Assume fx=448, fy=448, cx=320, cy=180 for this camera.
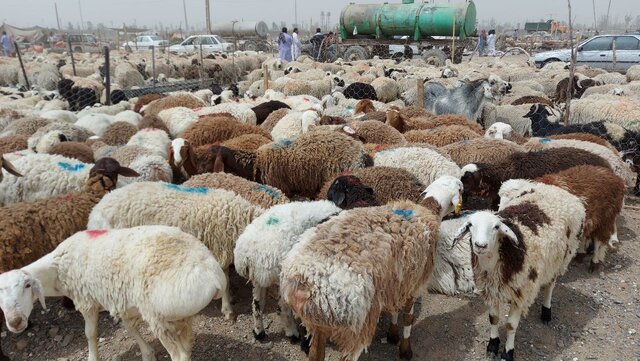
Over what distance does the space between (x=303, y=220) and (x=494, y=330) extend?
6.22 ft

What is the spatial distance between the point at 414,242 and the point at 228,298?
1914 mm

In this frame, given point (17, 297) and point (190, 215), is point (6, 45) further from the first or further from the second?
point (17, 297)

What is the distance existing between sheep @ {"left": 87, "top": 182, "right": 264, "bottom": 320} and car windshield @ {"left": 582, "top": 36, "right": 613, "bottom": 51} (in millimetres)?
20869

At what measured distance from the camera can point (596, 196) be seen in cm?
482

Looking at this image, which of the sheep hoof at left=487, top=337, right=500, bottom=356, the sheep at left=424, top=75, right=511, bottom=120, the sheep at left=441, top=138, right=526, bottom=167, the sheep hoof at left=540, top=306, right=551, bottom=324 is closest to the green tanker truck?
the sheep at left=424, top=75, right=511, bottom=120

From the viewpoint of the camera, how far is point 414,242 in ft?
11.6

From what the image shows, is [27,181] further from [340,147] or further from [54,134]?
[340,147]

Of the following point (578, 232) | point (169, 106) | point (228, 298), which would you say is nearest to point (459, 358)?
point (578, 232)

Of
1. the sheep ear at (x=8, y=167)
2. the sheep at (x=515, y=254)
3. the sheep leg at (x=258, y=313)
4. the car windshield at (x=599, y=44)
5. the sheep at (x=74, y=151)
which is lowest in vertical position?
the sheep leg at (x=258, y=313)

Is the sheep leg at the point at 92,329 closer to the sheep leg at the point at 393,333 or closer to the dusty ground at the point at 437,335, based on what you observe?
the dusty ground at the point at 437,335

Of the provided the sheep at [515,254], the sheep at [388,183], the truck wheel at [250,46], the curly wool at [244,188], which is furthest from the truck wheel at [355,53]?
the sheep at [515,254]

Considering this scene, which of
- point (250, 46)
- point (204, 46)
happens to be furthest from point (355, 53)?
point (250, 46)

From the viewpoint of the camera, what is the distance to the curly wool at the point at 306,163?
6.00 meters

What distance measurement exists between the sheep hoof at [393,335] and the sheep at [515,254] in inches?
31.0
